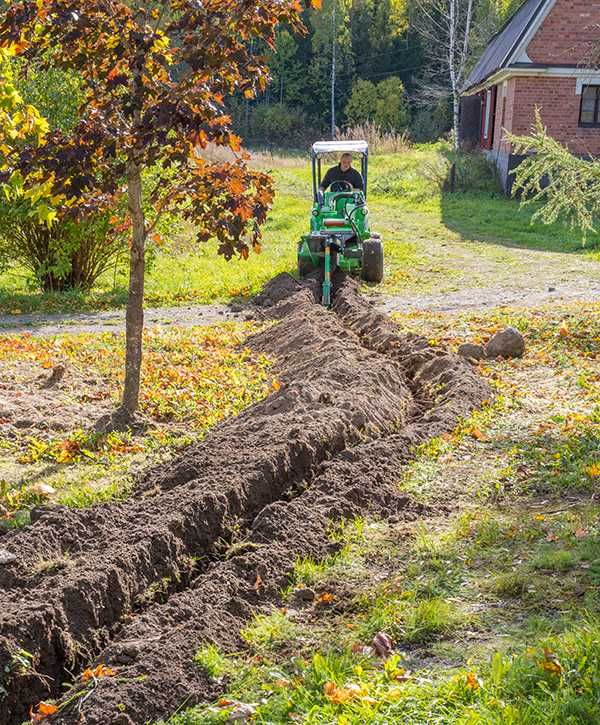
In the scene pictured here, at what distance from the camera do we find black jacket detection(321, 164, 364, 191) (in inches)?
588

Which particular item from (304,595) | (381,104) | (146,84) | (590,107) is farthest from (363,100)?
(304,595)

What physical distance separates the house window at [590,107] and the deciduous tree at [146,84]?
21.4 metres

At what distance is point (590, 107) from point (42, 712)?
2605 cm

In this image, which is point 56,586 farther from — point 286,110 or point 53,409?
point 286,110

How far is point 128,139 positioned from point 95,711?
14.6 feet

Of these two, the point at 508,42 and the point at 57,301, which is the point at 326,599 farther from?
the point at 508,42

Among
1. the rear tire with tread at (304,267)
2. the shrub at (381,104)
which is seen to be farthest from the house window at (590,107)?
the shrub at (381,104)

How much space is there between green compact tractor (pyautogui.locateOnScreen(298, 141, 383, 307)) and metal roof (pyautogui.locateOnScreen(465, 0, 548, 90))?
13152mm

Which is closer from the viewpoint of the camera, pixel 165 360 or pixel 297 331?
pixel 165 360

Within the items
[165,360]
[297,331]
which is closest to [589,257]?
[297,331]

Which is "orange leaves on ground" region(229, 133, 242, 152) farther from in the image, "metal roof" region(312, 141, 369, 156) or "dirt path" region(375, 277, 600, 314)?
"metal roof" region(312, 141, 369, 156)

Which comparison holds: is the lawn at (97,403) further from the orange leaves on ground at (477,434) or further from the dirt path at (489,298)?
the dirt path at (489,298)

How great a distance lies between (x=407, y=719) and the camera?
11.8 feet

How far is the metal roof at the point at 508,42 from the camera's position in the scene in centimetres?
2547
